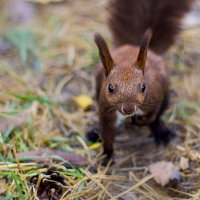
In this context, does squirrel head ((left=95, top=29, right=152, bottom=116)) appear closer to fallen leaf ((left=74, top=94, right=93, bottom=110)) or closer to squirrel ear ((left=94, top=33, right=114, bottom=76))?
squirrel ear ((left=94, top=33, right=114, bottom=76))

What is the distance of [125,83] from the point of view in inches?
97.1

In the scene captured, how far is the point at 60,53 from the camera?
158 inches

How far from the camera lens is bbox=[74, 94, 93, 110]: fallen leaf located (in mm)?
3398

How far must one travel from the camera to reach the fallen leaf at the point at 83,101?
3.40 m

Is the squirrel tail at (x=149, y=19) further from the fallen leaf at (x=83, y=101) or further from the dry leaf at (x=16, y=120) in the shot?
the dry leaf at (x=16, y=120)

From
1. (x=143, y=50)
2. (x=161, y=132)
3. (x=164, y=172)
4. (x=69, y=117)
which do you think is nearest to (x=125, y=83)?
(x=143, y=50)

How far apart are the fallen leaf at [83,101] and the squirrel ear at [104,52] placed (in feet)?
2.50

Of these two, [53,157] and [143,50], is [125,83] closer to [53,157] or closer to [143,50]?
[143,50]

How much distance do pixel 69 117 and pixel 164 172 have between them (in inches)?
32.7

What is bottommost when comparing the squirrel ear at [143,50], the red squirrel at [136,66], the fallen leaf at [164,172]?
the fallen leaf at [164,172]

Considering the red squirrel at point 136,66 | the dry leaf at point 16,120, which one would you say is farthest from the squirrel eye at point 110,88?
the dry leaf at point 16,120

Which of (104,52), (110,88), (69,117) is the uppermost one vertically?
(104,52)

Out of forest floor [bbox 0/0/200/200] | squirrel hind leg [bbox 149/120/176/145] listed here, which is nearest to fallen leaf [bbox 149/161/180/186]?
forest floor [bbox 0/0/200/200]

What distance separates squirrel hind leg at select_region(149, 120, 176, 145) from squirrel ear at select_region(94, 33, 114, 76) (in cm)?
66
